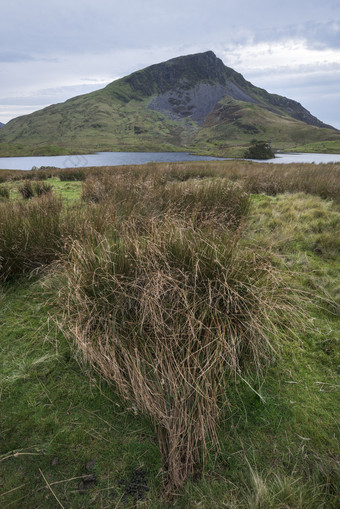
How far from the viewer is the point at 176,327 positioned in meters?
1.87

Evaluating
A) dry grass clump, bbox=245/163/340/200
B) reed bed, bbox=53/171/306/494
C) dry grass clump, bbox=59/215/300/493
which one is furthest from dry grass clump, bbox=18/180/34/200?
dry grass clump, bbox=245/163/340/200

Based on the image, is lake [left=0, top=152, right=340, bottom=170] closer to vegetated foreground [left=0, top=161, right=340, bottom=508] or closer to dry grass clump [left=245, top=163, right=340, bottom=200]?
dry grass clump [left=245, top=163, right=340, bottom=200]

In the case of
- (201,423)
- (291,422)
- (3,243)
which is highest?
Result: (3,243)

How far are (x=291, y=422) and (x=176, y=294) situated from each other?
119 cm

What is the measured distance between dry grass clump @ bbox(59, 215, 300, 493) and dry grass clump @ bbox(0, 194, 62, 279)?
109 cm

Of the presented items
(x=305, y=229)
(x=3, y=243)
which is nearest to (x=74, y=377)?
(x=3, y=243)

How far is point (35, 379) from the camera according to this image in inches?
70.1

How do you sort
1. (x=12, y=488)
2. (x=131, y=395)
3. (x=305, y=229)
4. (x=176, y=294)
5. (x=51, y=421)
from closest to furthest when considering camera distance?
(x=12, y=488)
(x=51, y=421)
(x=131, y=395)
(x=176, y=294)
(x=305, y=229)

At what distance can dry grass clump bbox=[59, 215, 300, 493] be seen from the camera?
58.7 inches

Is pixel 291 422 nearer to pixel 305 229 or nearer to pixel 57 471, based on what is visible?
pixel 57 471

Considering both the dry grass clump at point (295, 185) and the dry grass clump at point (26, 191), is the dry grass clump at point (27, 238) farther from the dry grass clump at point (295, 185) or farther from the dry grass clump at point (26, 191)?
the dry grass clump at point (295, 185)

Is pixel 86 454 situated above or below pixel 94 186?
below

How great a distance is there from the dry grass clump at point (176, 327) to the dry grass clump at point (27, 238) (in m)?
1.09

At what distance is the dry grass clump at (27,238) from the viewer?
3.00 meters
